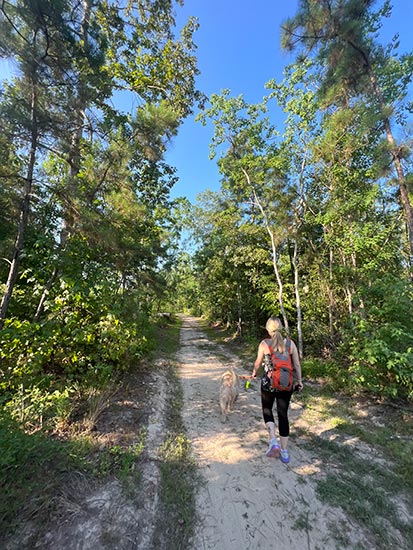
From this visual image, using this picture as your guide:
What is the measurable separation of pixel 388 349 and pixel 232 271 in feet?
29.0

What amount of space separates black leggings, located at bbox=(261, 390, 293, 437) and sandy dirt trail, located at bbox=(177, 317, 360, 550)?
0.44m

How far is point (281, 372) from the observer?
2938 mm

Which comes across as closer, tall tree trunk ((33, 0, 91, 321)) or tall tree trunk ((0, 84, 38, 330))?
tall tree trunk ((0, 84, 38, 330))

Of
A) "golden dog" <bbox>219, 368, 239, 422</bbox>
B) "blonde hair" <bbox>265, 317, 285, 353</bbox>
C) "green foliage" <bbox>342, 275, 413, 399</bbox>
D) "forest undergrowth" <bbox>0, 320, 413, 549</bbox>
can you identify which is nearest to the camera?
"forest undergrowth" <bbox>0, 320, 413, 549</bbox>

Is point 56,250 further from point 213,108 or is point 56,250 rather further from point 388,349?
point 213,108

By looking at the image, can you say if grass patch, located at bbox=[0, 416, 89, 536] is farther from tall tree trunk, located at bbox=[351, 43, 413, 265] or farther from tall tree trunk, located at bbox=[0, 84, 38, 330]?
tall tree trunk, located at bbox=[351, 43, 413, 265]

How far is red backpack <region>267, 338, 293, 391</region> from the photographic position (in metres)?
2.94

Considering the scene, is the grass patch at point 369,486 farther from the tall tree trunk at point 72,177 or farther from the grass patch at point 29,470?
the tall tree trunk at point 72,177

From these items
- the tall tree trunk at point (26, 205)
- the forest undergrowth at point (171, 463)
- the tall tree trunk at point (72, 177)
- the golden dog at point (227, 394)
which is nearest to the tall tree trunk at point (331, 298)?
the forest undergrowth at point (171, 463)

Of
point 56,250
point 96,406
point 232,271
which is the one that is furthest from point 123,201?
point 232,271

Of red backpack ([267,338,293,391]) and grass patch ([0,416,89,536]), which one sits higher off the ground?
red backpack ([267,338,293,391])

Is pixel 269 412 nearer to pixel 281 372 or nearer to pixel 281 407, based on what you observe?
pixel 281 407

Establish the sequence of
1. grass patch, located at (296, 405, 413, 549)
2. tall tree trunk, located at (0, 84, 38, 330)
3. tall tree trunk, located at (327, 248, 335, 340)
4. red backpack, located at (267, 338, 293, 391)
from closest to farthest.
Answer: grass patch, located at (296, 405, 413, 549) < red backpack, located at (267, 338, 293, 391) < tall tree trunk, located at (0, 84, 38, 330) < tall tree trunk, located at (327, 248, 335, 340)

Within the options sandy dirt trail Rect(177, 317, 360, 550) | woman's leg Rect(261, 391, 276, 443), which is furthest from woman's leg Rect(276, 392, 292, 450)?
sandy dirt trail Rect(177, 317, 360, 550)
